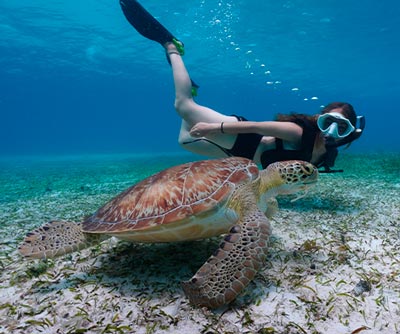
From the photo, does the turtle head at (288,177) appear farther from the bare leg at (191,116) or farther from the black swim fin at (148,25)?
the black swim fin at (148,25)

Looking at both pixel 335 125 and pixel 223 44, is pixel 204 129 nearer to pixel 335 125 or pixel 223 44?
pixel 335 125

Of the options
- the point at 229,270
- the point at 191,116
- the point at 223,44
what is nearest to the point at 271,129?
the point at 191,116

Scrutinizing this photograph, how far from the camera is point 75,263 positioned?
9.80 feet

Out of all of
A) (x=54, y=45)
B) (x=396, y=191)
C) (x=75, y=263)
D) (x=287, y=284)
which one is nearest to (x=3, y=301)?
(x=75, y=263)

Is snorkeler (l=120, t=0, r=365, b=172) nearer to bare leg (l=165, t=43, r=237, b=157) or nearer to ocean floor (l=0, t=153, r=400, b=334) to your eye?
bare leg (l=165, t=43, r=237, b=157)

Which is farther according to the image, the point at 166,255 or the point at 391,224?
the point at 391,224

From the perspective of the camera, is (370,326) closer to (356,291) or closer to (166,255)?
(356,291)

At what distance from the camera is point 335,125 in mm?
4047

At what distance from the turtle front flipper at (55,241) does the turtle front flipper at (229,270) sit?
1306 mm

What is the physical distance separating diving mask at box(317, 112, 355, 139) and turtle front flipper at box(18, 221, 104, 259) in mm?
3507

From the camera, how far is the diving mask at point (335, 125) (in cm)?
404

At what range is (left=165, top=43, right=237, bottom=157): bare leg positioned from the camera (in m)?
5.31

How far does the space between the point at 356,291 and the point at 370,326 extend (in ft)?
1.28

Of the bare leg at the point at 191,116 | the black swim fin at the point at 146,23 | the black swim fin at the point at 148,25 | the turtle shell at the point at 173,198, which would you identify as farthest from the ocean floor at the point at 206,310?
the black swim fin at the point at 146,23
